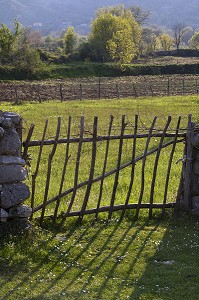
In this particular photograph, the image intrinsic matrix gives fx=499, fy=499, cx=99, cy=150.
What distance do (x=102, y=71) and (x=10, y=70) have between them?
1460cm

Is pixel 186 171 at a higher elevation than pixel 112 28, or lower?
lower

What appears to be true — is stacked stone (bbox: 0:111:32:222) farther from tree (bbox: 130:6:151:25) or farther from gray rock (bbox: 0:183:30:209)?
tree (bbox: 130:6:151:25)

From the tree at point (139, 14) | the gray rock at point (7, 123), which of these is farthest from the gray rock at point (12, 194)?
the tree at point (139, 14)

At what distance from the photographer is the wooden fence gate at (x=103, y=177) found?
905 centimetres

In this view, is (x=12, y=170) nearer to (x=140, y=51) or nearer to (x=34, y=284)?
(x=34, y=284)

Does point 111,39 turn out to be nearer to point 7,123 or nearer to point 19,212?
point 7,123

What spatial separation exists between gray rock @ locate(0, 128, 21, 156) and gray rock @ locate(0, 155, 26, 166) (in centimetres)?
7

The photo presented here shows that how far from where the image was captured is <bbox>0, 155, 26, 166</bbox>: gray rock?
8344mm

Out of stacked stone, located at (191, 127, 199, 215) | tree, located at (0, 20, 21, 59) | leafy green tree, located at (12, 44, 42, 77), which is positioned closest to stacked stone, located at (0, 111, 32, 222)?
stacked stone, located at (191, 127, 199, 215)

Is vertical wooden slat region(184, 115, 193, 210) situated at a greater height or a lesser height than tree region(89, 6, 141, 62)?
lesser

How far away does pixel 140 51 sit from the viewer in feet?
334

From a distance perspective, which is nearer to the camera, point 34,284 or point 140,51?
point 34,284

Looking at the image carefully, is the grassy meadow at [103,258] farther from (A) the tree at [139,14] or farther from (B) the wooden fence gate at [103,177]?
(A) the tree at [139,14]

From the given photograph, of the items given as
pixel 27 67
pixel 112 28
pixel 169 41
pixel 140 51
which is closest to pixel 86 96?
pixel 27 67
